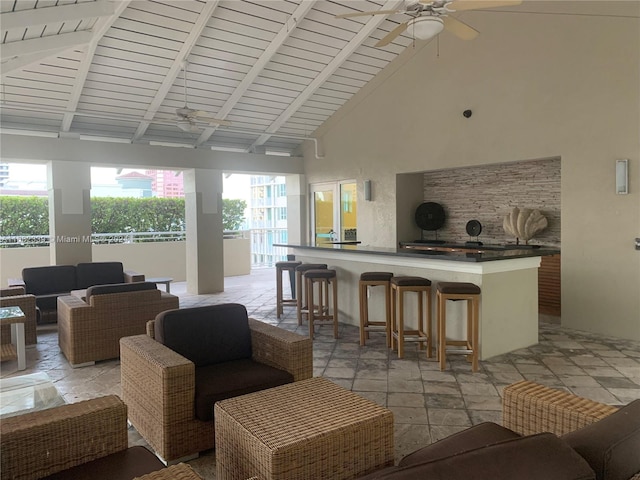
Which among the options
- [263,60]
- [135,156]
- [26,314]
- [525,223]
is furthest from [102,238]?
[525,223]

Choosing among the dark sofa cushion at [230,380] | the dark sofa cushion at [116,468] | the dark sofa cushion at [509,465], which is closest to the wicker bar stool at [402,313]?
the dark sofa cushion at [230,380]

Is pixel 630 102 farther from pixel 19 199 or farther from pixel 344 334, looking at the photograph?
pixel 19 199

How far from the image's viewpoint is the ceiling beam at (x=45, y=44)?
4398 mm

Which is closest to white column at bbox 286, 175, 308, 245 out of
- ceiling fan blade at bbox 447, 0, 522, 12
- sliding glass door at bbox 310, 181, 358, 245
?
sliding glass door at bbox 310, 181, 358, 245

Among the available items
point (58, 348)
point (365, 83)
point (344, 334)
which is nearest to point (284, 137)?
point (365, 83)

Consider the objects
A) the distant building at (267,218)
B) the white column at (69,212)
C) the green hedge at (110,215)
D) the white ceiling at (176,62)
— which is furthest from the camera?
the distant building at (267,218)

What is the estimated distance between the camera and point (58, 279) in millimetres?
6305

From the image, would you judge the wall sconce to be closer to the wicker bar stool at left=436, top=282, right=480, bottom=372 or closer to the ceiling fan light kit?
the wicker bar stool at left=436, top=282, right=480, bottom=372

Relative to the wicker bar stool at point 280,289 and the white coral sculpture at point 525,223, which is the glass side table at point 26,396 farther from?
the white coral sculpture at point 525,223

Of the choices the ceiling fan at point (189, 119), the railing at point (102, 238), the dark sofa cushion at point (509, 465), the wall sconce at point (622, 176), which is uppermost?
the ceiling fan at point (189, 119)

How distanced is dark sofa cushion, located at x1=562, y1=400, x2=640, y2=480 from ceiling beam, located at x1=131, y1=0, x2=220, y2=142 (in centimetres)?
541

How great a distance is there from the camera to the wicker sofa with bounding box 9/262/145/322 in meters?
5.89

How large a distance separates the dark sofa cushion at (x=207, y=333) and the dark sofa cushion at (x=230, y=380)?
0.08m

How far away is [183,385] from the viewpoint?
245 centimetres
